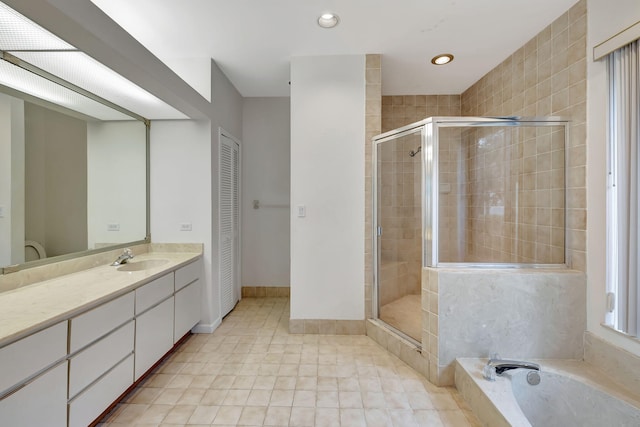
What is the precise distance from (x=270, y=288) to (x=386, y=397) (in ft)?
7.32

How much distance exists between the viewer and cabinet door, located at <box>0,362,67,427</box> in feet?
3.36

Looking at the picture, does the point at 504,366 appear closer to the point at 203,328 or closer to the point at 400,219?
the point at 400,219

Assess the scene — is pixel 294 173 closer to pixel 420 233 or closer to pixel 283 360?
pixel 420 233

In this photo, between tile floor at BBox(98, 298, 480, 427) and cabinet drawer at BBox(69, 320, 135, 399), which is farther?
tile floor at BBox(98, 298, 480, 427)

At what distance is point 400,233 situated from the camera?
7.97 feet

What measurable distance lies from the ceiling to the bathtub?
250 centimetres

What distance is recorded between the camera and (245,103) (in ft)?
12.0

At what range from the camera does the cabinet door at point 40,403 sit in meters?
1.03

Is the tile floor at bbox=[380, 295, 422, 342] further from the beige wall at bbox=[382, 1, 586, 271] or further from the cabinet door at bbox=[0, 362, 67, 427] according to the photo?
the cabinet door at bbox=[0, 362, 67, 427]

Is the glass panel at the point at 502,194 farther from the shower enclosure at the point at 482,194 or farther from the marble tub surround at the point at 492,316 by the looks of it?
the marble tub surround at the point at 492,316

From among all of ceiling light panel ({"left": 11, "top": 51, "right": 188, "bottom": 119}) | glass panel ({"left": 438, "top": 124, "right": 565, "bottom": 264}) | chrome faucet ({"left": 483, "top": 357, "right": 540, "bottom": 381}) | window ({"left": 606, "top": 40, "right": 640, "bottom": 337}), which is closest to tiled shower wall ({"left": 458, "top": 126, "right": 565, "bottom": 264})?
glass panel ({"left": 438, "top": 124, "right": 565, "bottom": 264})

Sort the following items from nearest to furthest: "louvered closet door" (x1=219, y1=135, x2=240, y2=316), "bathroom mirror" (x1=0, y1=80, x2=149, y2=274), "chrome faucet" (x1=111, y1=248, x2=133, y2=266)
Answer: "bathroom mirror" (x1=0, y1=80, x2=149, y2=274)
"chrome faucet" (x1=111, y1=248, x2=133, y2=266)
"louvered closet door" (x1=219, y1=135, x2=240, y2=316)

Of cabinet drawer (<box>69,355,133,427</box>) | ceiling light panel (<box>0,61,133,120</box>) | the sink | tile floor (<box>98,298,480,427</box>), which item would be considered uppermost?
ceiling light panel (<box>0,61,133,120</box>)

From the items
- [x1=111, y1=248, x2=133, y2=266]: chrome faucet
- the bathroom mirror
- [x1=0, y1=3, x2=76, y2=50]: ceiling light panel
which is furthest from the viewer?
[x1=111, y1=248, x2=133, y2=266]: chrome faucet
